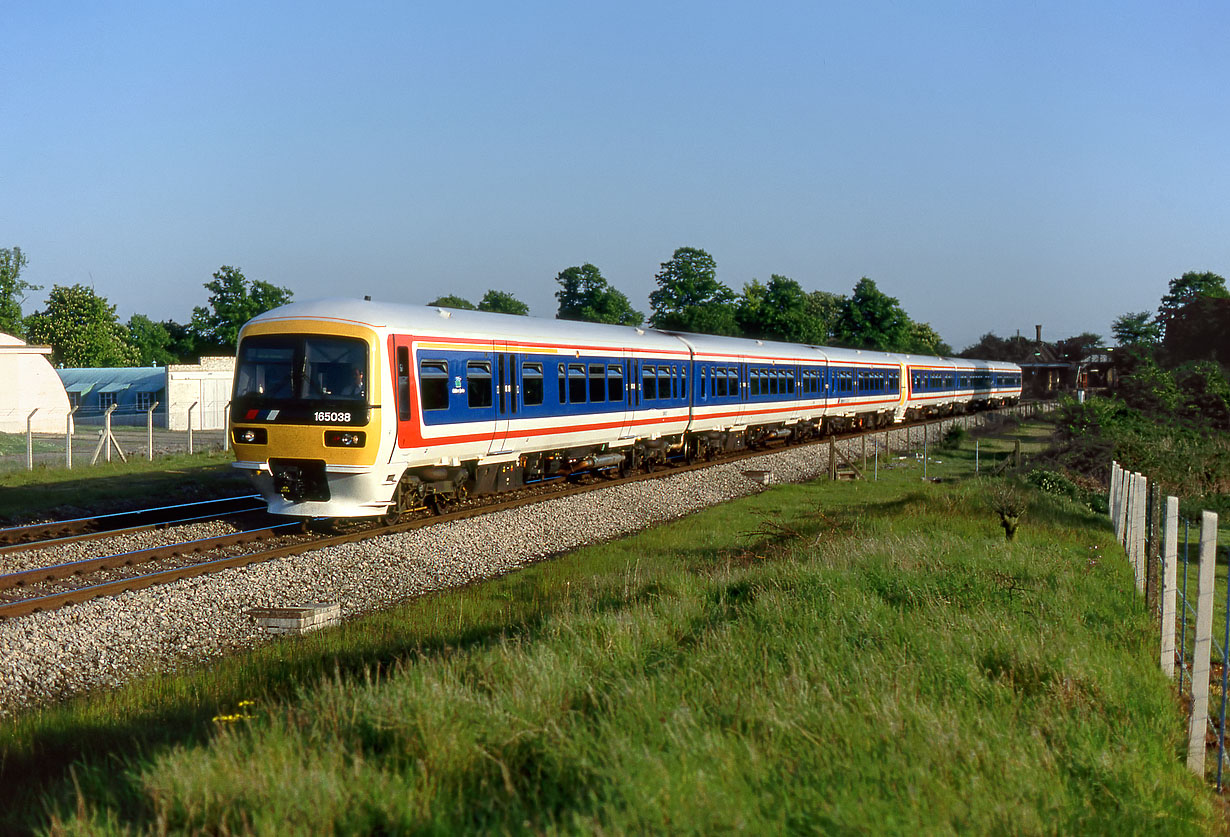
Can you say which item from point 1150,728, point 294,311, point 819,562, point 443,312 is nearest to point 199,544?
point 294,311

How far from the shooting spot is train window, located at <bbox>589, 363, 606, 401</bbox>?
779 inches

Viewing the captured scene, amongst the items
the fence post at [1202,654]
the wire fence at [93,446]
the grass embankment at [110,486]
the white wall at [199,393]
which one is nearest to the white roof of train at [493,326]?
the grass embankment at [110,486]

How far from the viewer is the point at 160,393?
5088cm

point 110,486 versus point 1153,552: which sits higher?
point 1153,552

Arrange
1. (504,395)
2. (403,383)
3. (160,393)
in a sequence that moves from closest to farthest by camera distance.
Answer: (403,383) → (504,395) → (160,393)

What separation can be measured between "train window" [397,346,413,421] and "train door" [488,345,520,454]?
2.30m

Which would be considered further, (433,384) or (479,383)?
(479,383)

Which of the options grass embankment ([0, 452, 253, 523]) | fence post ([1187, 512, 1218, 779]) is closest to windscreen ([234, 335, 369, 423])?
grass embankment ([0, 452, 253, 523])

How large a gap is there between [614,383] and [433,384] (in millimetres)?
6652

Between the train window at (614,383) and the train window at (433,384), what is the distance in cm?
599

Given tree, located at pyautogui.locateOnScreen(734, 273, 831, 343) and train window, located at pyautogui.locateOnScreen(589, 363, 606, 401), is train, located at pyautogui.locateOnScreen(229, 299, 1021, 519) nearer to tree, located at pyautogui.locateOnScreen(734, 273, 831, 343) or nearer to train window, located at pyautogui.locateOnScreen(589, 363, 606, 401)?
train window, located at pyautogui.locateOnScreen(589, 363, 606, 401)

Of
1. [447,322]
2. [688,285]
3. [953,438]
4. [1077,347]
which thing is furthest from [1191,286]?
[447,322]

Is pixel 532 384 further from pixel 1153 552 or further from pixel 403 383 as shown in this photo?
pixel 1153 552

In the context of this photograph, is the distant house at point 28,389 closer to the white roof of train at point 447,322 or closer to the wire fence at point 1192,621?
the white roof of train at point 447,322
